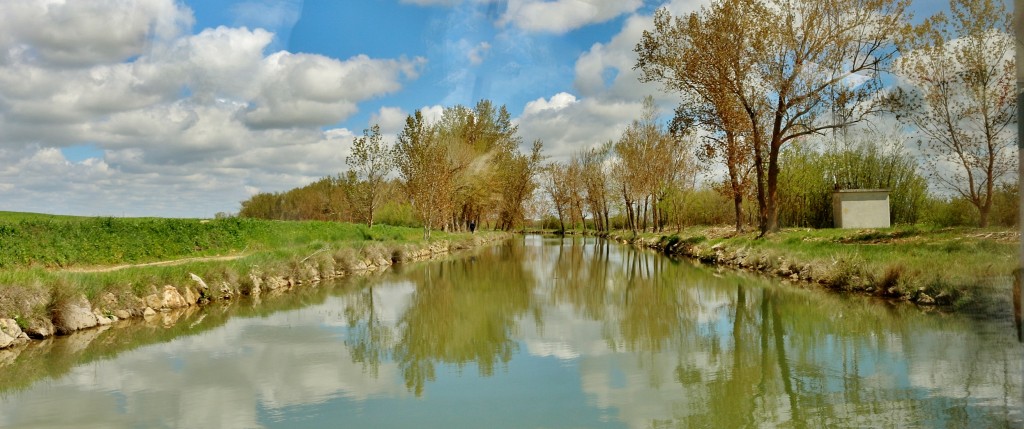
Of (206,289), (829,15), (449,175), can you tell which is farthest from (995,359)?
(449,175)

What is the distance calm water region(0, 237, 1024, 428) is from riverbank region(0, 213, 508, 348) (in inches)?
22.9

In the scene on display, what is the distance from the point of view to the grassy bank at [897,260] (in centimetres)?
841

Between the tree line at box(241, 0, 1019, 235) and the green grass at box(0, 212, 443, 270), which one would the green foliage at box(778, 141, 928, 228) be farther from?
the green grass at box(0, 212, 443, 270)

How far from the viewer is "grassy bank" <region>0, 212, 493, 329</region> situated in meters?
9.06

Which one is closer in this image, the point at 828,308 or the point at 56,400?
the point at 56,400

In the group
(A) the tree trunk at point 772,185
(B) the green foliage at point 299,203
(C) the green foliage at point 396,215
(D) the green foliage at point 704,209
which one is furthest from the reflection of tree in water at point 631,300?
(B) the green foliage at point 299,203

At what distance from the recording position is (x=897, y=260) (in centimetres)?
1098

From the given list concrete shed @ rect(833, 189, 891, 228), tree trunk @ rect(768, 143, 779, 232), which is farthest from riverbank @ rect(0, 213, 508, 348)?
concrete shed @ rect(833, 189, 891, 228)

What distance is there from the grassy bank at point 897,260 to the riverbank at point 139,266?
34.3ft

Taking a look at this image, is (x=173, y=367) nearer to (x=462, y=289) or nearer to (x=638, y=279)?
(x=462, y=289)

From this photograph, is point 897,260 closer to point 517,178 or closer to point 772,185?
point 772,185

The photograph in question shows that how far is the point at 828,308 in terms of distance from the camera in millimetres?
9875

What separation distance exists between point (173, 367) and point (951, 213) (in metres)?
12.2

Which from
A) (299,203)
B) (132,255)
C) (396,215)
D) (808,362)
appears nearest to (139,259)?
(132,255)
